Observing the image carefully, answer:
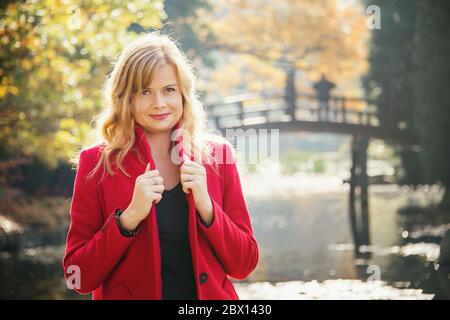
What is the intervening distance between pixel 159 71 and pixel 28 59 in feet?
28.6

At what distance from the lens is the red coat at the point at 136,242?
228 cm

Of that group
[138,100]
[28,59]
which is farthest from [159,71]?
[28,59]

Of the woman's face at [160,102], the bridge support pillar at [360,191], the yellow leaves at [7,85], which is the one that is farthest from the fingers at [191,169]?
the bridge support pillar at [360,191]

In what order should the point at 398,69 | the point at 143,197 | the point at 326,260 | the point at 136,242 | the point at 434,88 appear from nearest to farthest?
the point at 143,197
the point at 136,242
the point at 326,260
the point at 434,88
the point at 398,69

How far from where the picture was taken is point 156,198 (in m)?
2.21

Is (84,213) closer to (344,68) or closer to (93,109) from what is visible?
(93,109)

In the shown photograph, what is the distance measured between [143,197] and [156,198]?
0.04 m

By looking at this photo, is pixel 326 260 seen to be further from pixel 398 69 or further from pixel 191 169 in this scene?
pixel 191 169

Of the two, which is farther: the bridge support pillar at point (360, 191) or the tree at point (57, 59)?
the bridge support pillar at point (360, 191)

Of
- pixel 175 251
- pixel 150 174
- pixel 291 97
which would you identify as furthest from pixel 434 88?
pixel 150 174

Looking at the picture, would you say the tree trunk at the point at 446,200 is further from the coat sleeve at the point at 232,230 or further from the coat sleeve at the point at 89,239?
the coat sleeve at the point at 89,239

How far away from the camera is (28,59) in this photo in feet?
34.9

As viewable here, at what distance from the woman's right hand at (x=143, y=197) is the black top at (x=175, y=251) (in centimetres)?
12

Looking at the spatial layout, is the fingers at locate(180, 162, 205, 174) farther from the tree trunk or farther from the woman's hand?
the tree trunk
